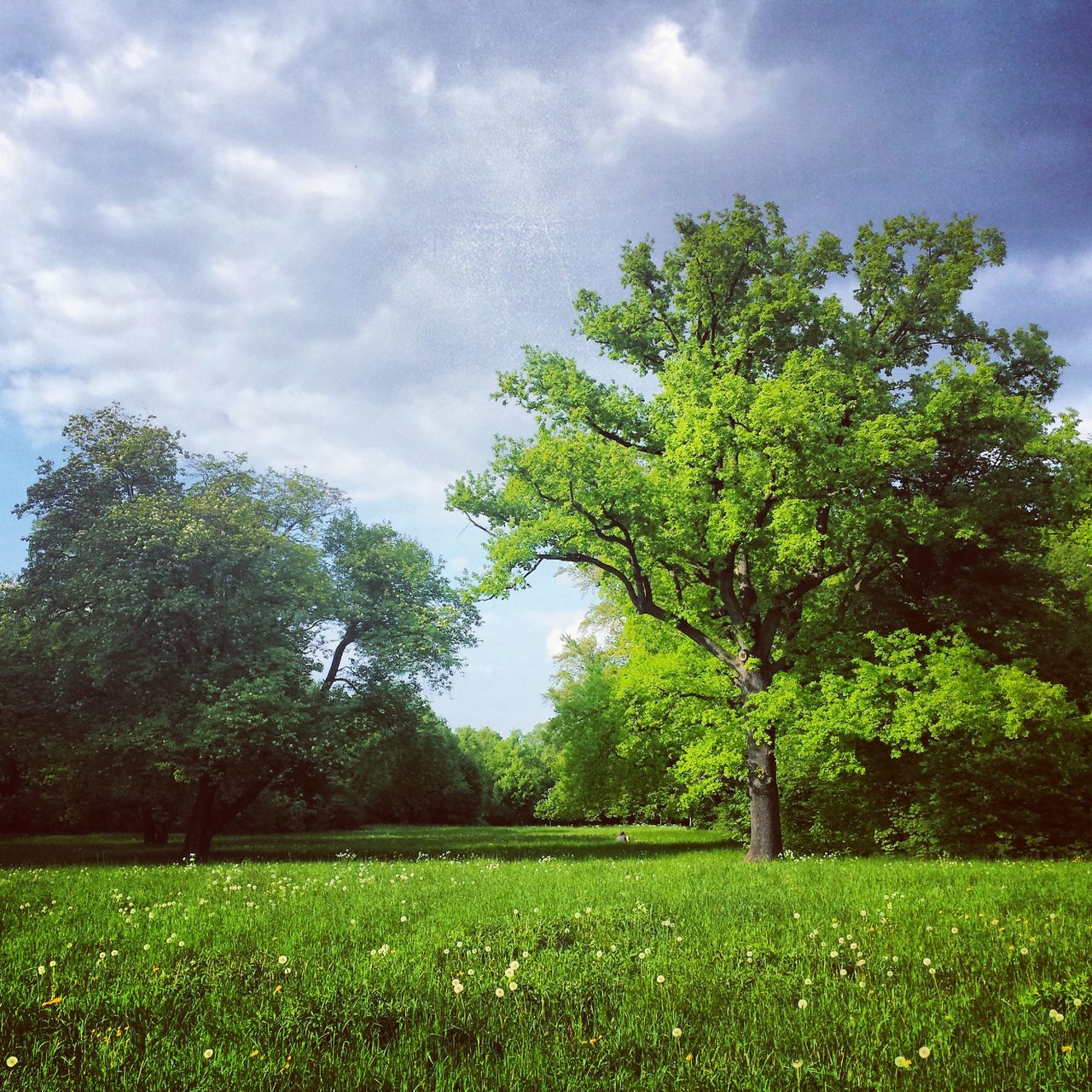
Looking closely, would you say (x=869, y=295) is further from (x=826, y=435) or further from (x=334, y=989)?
(x=334, y=989)

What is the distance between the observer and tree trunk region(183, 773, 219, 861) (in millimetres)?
23109

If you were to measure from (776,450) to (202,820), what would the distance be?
21.6 metres

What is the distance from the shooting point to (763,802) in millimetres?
18578

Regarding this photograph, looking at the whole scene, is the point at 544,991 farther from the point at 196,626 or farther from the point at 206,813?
the point at 206,813

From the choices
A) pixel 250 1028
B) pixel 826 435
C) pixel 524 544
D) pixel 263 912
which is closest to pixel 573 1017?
pixel 250 1028

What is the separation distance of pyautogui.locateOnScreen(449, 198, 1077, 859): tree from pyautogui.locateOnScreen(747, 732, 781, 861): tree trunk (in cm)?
5

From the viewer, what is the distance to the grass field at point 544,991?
374 cm

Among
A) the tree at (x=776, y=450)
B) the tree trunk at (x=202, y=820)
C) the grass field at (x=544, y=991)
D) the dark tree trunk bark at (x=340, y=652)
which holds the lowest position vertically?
the tree trunk at (x=202, y=820)

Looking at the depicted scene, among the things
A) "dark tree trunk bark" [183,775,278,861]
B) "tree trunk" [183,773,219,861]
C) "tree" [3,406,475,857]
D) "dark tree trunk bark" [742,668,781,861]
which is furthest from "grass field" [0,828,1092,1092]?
"tree trunk" [183,773,219,861]

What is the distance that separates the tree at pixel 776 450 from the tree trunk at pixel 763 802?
49mm

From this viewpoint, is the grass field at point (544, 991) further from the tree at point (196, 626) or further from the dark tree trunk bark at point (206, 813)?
the dark tree trunk bark at point (206, 813)

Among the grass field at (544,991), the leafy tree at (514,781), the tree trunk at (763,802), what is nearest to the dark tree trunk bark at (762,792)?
the tree trunk at (763,802)

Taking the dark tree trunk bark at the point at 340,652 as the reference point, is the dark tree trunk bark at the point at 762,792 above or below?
below

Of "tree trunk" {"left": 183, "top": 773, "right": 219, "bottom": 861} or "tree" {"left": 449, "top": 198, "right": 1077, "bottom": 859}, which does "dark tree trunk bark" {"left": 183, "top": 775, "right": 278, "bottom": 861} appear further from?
"tree" {"left": 449, "top": 198, "right": 1077, "bottom": 859}
